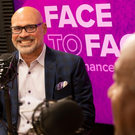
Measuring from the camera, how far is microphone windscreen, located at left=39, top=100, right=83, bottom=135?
104cm

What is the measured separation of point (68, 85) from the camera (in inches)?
89.6

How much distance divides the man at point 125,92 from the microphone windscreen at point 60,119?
333 mm

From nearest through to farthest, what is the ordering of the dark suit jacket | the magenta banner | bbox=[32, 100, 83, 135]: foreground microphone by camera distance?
bbox=[32, 100, 83, 135]: foreground microphone
the dark suit jacket
the magenta banner

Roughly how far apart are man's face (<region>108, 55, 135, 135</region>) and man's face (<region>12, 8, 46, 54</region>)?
1.64 metres

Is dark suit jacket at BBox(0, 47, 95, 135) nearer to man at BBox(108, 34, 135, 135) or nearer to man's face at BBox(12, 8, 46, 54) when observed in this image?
man's face at BBox(12, 8, 46, 54)

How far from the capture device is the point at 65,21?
3615mm

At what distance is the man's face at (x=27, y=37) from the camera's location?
2.32 m

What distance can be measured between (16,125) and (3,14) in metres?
2.12

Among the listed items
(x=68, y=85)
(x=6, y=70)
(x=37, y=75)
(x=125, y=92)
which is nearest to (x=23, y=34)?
(x=37, y=75)

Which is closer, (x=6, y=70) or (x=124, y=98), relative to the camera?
(x=124, y=98)

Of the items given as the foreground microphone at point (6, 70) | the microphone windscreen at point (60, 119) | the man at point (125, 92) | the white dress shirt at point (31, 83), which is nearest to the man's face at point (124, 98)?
the man at point (125, 92)

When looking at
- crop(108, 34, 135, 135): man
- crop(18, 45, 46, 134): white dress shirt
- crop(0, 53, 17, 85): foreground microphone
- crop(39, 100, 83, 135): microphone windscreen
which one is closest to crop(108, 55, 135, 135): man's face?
crop(108, 34, 135, 135): man

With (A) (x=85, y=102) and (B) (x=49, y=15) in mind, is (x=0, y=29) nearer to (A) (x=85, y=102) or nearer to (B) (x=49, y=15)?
(B) (x=49, y=15)

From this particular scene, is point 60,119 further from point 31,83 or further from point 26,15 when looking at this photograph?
point 26,15
